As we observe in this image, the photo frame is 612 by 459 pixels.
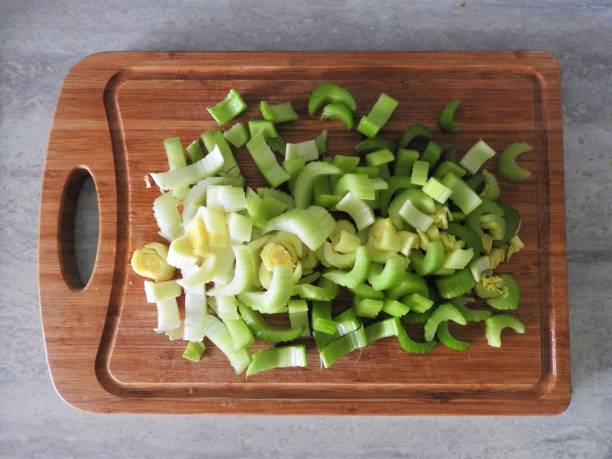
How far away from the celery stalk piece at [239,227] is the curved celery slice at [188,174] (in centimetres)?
22

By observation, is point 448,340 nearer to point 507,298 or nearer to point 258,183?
point 507,298

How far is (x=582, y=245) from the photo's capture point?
236 centimetres

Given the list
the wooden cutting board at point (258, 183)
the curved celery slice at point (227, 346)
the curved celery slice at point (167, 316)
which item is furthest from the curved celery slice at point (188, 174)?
the curved celery slice at point (227, 346)

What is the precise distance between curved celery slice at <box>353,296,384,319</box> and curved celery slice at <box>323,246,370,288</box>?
0.32 feet

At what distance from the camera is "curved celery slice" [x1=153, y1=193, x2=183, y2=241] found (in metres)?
2.15

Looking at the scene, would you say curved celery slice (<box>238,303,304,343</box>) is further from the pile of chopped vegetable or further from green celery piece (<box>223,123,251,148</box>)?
green celery piece (<box>223,123,251,148</box>)

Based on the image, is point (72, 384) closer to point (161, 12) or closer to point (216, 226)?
point (216, 226)

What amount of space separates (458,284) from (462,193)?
0.33 meters

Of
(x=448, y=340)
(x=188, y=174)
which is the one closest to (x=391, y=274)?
(x=448, y=340)

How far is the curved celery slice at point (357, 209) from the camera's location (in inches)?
81.1

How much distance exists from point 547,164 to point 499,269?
1.46 feet

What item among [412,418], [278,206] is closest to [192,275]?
[278,206]

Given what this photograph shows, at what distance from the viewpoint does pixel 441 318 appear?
82.0 inches

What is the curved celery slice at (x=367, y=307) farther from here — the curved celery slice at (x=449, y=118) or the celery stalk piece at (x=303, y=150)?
the curved celery slice at (x=449, y=118)
